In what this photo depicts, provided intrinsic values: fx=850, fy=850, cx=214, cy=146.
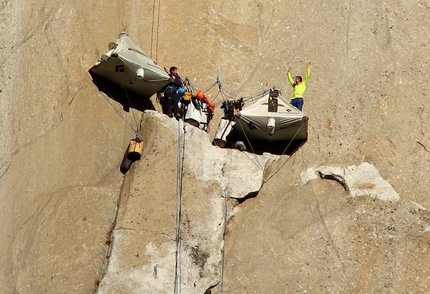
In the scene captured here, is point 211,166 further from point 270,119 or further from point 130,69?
point 130,69

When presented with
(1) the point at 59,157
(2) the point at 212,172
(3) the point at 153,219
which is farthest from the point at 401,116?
(1) the point at 59,157

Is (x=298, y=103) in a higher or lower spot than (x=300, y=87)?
lower

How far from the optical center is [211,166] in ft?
64.4

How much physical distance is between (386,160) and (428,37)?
4.15 m

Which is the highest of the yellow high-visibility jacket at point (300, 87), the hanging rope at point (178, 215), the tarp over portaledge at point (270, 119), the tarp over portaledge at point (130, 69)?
the tarp over portaledge at point (130, 69)

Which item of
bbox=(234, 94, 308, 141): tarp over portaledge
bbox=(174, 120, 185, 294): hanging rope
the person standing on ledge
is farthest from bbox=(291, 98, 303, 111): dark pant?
bbox=(174, 120, 185, 294): hanging rope

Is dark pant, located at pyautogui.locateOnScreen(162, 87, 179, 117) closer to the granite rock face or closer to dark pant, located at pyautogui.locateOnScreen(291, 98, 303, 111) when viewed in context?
the granite rock face

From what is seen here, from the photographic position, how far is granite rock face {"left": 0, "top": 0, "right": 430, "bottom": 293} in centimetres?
1820

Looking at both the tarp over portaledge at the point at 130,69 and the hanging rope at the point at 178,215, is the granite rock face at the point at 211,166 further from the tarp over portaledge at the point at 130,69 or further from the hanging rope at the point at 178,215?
the tarp over portaledge at the point at 130,69

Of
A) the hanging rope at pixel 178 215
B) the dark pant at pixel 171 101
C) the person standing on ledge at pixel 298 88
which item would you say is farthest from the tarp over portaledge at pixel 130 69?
the person standing on ledge at pixel 298 88

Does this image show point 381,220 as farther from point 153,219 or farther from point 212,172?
point 153,219

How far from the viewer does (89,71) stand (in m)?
20.2

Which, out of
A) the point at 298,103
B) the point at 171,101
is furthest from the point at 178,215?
the point at 298,103

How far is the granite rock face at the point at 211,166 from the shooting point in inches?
717
